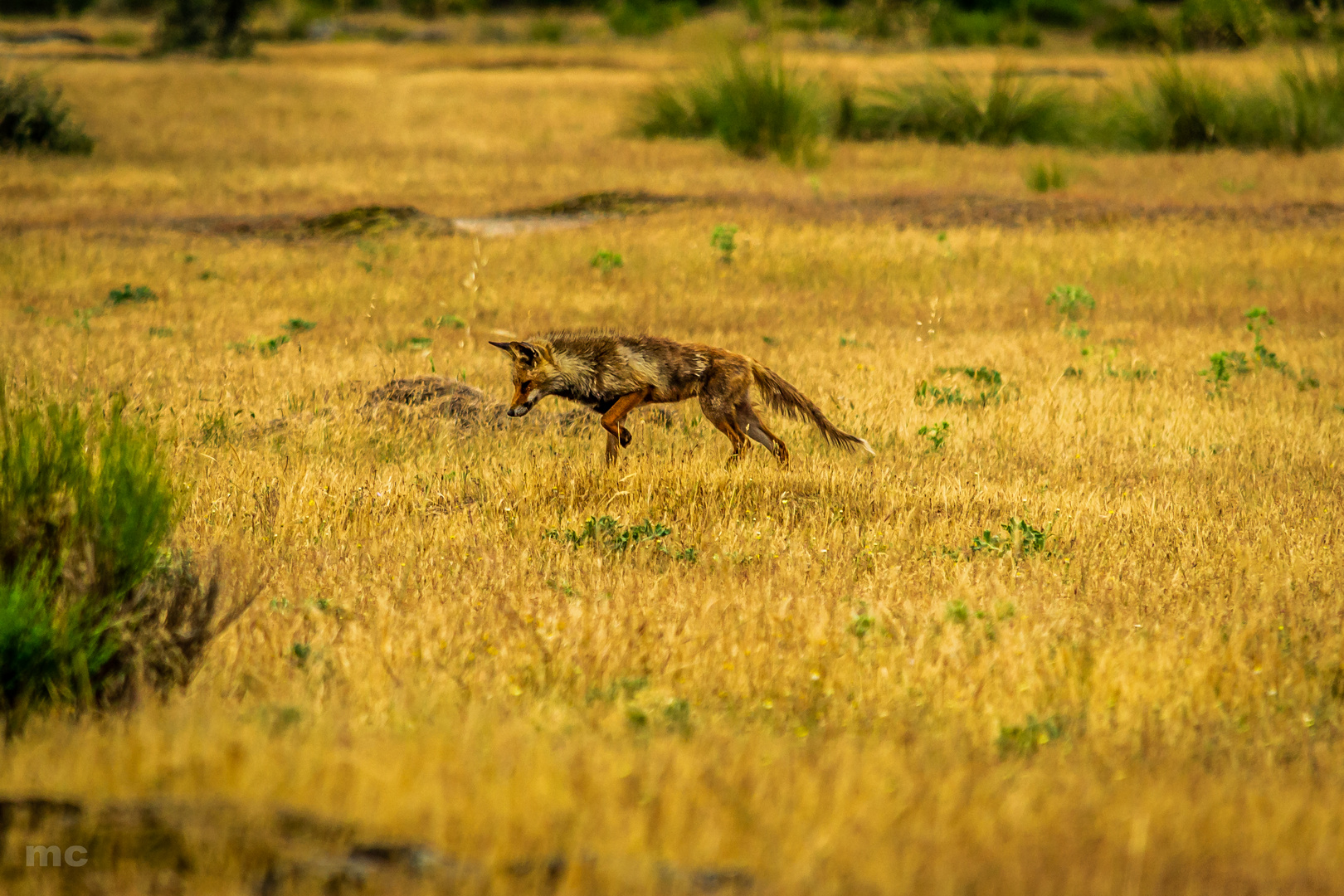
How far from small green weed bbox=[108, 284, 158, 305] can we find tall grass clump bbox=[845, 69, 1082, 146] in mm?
18145

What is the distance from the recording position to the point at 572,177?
23.2 meters

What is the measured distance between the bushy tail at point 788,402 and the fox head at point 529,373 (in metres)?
1.32

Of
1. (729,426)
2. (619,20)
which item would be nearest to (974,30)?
(619,20)

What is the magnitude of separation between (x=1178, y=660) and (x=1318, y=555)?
6.15 ft

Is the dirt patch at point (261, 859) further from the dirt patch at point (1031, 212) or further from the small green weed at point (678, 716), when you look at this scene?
the dirt patch at point (1031, 212)

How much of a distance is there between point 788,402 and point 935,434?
1.53 metres

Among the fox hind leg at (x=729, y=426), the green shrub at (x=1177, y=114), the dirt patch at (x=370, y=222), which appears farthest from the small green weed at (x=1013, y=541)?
the green shrub at (x=1177, y=114)

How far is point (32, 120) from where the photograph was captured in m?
25.2

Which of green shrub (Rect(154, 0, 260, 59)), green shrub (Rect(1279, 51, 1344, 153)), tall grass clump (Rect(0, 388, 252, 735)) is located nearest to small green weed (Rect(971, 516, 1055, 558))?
tall grass clump (Rect(0, 388, 252, 735))

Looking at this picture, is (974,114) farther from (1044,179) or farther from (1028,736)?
(1028,736)

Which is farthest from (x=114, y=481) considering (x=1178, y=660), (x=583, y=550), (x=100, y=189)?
(x=100, y=189)

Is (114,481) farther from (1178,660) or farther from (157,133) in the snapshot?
(157,133)

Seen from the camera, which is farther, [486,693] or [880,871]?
[486,693]

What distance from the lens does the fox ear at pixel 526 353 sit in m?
7.68
